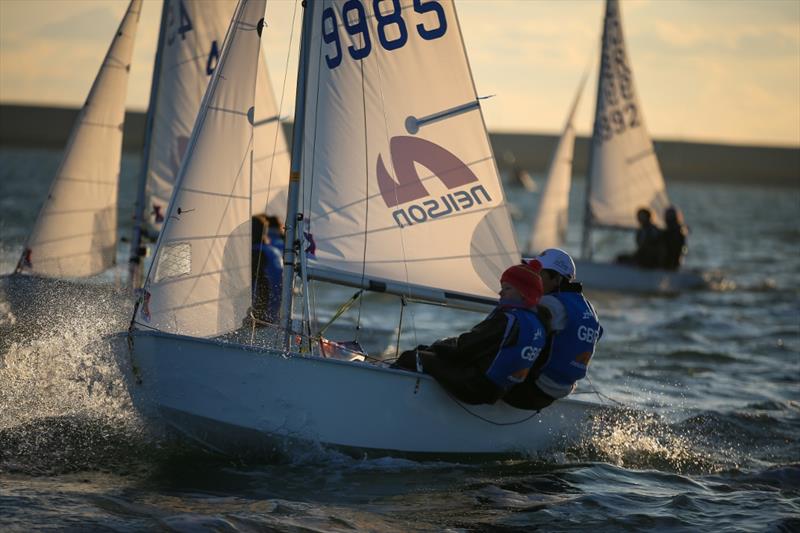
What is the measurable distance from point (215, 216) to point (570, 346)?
6.74 feet

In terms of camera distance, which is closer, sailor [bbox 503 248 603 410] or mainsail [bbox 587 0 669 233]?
sailor [bbox 503 248 603 410]

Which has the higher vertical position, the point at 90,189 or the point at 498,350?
the point at 90,189

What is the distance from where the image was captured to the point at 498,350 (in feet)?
Answer: 20.7

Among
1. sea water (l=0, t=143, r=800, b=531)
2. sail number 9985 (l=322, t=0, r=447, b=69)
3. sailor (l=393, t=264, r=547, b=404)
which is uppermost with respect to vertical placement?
sail number 9985 (l=322, t=0, r=447, b=69)

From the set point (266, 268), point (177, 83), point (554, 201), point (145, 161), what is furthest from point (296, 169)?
point (554, 201)

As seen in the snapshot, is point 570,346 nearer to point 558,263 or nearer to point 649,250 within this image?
point 558,263

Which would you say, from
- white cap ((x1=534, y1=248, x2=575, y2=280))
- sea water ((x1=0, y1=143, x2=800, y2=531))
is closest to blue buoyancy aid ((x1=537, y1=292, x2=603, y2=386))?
white cap ((x1=534, y1=248, x2=575, y2=280))

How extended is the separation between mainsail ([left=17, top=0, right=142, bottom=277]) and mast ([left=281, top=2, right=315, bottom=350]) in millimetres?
3381

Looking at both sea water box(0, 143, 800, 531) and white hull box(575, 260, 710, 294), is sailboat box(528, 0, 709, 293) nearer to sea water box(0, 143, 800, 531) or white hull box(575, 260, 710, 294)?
white hull box(575, 260, 710, 294)

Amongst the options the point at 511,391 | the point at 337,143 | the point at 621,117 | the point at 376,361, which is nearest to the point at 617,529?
the point at 511,391

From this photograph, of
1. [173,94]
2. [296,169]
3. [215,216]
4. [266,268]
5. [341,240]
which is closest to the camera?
[215,216]

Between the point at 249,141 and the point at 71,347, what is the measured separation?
4.96 feet

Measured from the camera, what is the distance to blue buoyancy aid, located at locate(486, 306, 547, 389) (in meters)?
6.29

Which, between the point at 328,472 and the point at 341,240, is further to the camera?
the point at 341,240
